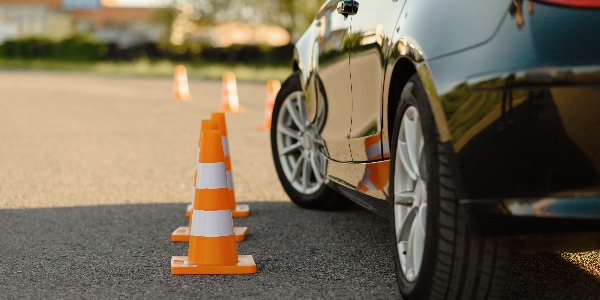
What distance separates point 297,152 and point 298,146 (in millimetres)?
173

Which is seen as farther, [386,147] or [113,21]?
[113,21]

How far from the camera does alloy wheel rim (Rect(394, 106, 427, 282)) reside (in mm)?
3627

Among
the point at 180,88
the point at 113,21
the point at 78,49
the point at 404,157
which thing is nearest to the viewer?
the point at 404,157

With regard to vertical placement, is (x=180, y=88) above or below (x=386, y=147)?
below

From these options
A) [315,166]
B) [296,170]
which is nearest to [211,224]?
[315,166]

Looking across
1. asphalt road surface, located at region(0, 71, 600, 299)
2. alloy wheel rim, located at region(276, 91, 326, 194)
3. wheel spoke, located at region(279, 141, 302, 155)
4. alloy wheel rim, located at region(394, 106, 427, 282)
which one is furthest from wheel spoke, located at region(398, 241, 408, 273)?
wheel spoke, located at region(279, 141, 302, 155)

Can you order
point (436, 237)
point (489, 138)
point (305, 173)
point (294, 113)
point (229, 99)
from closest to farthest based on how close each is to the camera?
point (489, 138), point (436, 237), point (305, 173), point (294, 113), point (229, 99)

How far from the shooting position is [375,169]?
176 inches

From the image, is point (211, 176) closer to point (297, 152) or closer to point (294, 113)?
point (294, 113)

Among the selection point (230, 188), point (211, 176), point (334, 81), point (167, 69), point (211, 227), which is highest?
point (334, 81)

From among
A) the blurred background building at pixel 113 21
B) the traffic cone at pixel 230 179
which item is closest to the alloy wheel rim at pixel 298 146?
the traffic cone at pixel 230 179

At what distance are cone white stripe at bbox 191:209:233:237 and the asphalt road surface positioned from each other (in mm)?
232

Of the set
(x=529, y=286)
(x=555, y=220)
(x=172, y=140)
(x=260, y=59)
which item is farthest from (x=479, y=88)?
(x=260, y=59)

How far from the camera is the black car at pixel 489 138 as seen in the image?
310 centimetres
